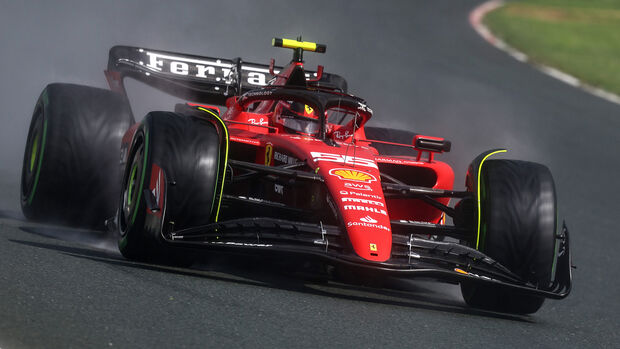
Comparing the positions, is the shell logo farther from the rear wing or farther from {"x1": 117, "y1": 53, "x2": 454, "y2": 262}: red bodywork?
the rear wing

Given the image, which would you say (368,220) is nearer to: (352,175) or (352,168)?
(352,175)

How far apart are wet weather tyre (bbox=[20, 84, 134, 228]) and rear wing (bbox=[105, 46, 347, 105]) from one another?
2.01 meters

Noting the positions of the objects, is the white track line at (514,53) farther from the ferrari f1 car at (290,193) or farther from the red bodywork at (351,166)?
the ferrari f1 car at (290,193)

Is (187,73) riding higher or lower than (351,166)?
higher

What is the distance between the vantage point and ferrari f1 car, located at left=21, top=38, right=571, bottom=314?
591 centimetres

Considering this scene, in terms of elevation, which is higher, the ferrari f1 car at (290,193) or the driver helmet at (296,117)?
the driver helmet at (296,117)

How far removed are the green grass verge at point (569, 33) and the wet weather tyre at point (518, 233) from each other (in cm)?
1322

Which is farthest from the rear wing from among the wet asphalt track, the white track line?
the white track line

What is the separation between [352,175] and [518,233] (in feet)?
3.51

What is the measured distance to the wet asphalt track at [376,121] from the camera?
4.85m

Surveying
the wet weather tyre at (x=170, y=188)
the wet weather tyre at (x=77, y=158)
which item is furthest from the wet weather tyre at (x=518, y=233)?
the wet weather tyre at (x=77, y=158)

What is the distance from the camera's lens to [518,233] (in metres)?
6.38

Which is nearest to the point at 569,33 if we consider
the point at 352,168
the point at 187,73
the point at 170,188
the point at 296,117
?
the point at 187,73

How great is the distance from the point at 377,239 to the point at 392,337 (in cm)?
91
